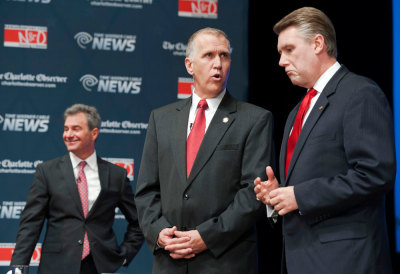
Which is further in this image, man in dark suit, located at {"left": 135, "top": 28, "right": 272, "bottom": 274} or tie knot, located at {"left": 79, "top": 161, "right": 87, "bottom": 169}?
tie knot, located at {"left": 79, "top": 161, "right": 87, "bottom": 169}

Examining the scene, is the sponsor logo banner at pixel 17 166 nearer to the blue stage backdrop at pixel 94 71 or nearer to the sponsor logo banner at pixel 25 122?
the blue stage backdrop at pixel 94 71

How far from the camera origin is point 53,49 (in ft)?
17.7

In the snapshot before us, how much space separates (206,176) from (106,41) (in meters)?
3.10

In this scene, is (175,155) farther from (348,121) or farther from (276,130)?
(276,130)

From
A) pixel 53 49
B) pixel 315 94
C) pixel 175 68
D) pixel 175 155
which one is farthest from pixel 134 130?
pixel 315 94

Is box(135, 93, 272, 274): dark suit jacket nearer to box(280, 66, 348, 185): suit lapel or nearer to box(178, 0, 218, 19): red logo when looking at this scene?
box(280, 66, 348, 185): suit lapel

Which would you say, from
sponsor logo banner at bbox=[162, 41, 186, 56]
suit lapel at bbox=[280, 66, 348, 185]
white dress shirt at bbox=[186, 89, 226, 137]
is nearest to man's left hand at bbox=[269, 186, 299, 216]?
suit lapel at bbox=[280, 66, 348, 185]

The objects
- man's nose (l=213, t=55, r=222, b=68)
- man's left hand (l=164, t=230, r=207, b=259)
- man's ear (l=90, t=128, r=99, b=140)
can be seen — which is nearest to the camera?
man's left hand (l=164, t=230, r=207, b=259)

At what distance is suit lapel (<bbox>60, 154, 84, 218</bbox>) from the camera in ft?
13.1

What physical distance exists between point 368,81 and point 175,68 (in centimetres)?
342

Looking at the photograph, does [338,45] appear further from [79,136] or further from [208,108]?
[208,108]

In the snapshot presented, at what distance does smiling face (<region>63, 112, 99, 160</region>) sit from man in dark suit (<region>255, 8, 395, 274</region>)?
7.03 ft

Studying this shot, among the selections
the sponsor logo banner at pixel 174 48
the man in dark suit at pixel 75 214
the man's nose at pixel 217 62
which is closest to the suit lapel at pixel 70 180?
the man in dark suit at pixel 75 214

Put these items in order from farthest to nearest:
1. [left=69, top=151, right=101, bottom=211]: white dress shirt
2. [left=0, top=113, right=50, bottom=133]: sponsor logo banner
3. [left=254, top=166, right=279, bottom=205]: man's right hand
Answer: [left=0, top=113, right=50, bottom=133]: sponsor logo banner, [left=69, top=151, right=101, bottom=211]: white dress shirt, [left=254, top=166, right=279, bottom=205]: man's right hand
